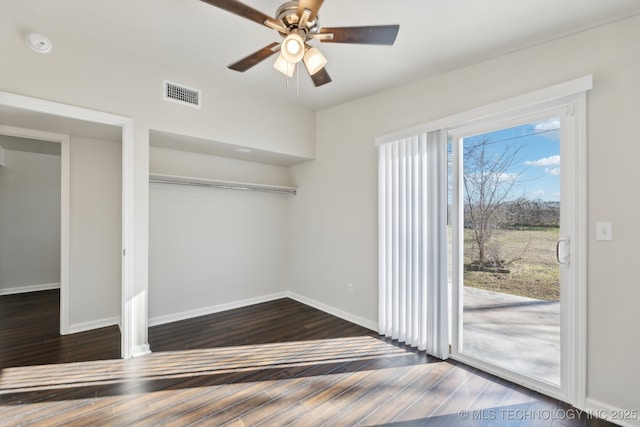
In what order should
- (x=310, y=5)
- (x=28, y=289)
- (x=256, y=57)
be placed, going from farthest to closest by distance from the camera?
(x=28, y=289), (x=256, y=57), (x=310, y=5)

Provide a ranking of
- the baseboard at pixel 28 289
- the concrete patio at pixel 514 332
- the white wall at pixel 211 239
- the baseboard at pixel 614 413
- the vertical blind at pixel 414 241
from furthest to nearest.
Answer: the baseboard at pixel 28 289
the white wall at pixel 211 239
the vertical blind at pixel 414 241
the concrete patio at pixel 514 332
the baseboard at pixel 614 413

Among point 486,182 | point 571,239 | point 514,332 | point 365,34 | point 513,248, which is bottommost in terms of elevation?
point 514,332

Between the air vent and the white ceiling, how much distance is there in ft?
0.73

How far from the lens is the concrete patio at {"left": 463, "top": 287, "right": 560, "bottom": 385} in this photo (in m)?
2.29

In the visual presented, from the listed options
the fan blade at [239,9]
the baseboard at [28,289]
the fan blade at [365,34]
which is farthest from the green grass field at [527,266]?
the baseboard at [28,289]

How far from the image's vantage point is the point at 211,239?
3984 mm

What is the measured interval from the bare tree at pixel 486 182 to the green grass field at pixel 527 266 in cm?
12

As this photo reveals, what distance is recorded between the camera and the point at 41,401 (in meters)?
2.05

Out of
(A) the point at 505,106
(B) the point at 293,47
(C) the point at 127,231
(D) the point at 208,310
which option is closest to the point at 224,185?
(C) the point at 127,231

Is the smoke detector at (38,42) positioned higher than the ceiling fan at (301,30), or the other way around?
the smoke detector at (38,42)

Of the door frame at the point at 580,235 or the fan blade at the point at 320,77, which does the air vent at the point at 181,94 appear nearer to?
the fan blade at the point at 320,77

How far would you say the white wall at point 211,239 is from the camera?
141 inches

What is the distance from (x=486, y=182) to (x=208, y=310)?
3608 millimetres

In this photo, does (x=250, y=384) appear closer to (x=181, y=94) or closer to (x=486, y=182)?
(x=486, y=182)
